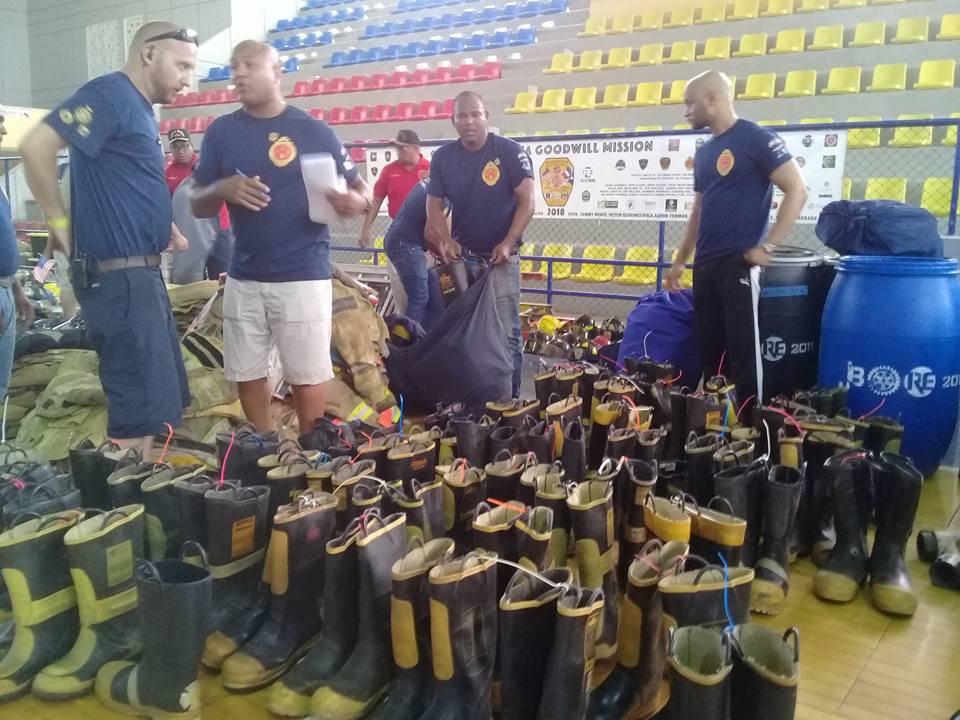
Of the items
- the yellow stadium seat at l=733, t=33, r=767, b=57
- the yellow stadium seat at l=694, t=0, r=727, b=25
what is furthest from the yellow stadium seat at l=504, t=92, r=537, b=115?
the yellow stadium seat at l=733, t=33, r=767, b=57

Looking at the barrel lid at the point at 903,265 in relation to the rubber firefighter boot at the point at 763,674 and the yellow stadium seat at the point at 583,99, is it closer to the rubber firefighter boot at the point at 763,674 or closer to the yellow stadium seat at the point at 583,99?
the rubber firefighter boot at the point at 763,674

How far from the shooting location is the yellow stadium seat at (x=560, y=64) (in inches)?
377

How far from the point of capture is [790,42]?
8.19 m

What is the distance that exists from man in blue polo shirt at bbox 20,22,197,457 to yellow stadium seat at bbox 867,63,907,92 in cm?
688

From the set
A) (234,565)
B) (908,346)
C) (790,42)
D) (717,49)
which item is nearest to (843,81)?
(790,42)

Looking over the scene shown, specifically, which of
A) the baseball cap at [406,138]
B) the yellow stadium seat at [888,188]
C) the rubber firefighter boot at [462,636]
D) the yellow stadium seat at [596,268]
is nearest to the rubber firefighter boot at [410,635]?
the rubber firefighter boot at [462,636]

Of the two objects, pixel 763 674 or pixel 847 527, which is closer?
pixel 763 674

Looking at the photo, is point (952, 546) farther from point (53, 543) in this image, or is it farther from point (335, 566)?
point (53, 543)

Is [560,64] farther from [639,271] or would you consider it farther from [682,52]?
[639,271]

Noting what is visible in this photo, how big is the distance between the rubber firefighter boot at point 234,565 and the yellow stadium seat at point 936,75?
293 inches

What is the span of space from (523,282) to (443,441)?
17.8 feet

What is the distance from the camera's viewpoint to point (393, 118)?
991 cm

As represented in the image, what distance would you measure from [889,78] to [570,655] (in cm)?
766

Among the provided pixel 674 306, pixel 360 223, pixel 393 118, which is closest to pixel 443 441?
pixel 674 306
